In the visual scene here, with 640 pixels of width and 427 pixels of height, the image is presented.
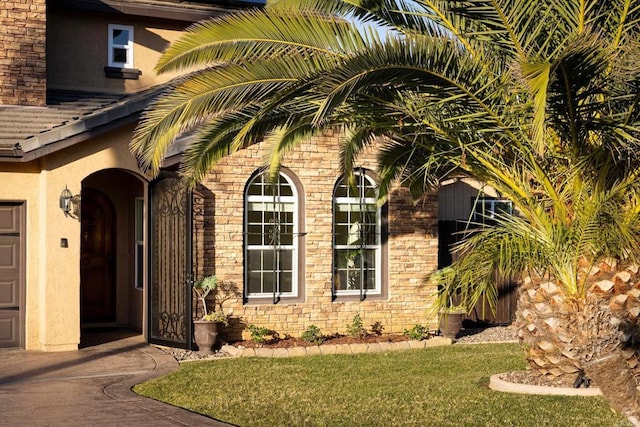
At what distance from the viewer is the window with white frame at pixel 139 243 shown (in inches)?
664

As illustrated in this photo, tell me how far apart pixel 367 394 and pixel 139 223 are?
24.7 ft

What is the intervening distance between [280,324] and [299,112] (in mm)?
5664

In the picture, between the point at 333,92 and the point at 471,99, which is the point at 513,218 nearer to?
the point at 471,99

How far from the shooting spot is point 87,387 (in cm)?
1127

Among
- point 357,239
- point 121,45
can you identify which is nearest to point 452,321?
point 357,239

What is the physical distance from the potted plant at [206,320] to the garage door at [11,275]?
2.72 m

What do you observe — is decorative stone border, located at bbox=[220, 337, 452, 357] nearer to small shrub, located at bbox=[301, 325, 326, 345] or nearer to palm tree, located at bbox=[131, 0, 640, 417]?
small shrub, located at bbox=[301, 325, 326, 345]

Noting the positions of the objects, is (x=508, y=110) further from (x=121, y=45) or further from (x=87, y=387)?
(x=121, y=45)

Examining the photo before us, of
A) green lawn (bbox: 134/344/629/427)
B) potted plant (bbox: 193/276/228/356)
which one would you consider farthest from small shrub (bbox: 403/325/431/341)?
potted plant (bbox: 193/276/228/356)

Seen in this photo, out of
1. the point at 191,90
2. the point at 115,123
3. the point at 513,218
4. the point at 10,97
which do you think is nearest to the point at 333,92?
the point at 191,90

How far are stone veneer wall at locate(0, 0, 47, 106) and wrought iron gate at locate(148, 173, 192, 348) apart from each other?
298 centimetres

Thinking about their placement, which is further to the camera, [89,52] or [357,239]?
[89,52]

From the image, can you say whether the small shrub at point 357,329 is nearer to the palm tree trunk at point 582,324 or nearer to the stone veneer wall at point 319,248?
the stone veneer wall at point 319,248

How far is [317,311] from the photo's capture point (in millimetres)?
15625
